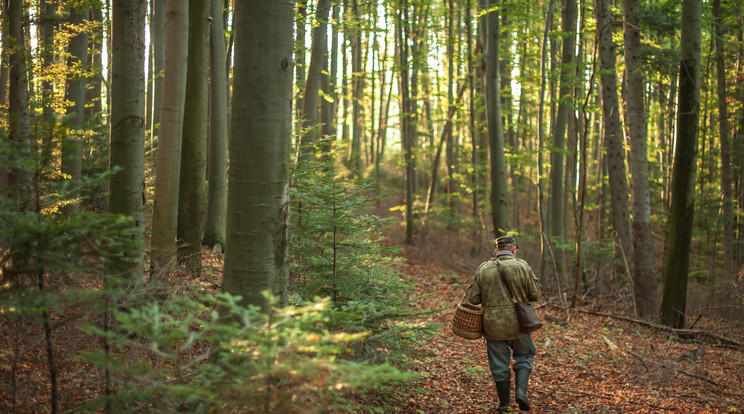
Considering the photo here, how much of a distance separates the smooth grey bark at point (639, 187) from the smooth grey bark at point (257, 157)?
372 inches

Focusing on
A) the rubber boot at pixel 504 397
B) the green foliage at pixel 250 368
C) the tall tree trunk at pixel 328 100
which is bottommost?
the rubber boot at pixel 504 397

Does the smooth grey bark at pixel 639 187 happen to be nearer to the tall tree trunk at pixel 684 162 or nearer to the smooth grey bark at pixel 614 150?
the tall tree trunk at pixel 684 162

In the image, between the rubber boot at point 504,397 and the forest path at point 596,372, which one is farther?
the forest path at point 596,372

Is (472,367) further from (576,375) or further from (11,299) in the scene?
(11,299)

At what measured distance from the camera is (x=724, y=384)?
6980 mm

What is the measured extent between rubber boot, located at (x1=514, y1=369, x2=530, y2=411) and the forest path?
23cm

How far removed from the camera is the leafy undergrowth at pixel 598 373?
19.5ft

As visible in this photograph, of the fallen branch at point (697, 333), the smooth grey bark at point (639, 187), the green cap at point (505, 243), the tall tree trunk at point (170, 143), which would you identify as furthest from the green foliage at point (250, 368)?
the smooth grey bark at point (639, 187)

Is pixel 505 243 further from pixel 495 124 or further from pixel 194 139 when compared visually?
pixel 495 124

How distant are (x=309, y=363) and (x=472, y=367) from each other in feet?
16.4

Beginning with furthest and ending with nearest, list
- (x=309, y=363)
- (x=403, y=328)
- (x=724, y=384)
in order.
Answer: (x=724, y=384) → (x=403, y=328) → (x=309, y=363)

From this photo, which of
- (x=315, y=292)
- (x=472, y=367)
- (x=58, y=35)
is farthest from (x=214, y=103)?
(x=472, y=367)

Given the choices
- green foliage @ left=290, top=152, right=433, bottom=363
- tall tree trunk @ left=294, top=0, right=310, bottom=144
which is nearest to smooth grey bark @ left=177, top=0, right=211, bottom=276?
tall tree trunk @ left=294, top=0, right=310, bottom=144

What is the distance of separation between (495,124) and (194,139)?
7.51m
